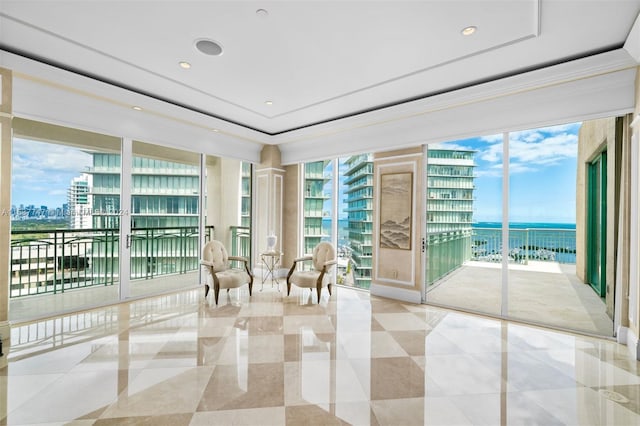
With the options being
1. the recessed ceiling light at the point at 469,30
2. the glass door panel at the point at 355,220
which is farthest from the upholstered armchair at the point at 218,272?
the recessed ceiling light at the point at 469,30

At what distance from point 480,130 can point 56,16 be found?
4799mm

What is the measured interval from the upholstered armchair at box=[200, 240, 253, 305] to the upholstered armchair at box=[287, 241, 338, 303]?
764mm

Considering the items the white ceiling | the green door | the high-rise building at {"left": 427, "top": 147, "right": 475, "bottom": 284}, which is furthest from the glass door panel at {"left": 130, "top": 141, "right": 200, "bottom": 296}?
the green door

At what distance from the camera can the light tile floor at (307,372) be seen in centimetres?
200

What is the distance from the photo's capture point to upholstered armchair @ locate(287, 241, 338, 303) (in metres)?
4.70

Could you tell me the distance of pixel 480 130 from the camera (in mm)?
4117

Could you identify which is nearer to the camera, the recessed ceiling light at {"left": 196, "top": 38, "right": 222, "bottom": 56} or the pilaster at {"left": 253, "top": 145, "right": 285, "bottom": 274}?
the recessed ceiling light at {"left": 196, "top": 38, "right": 222, "bottom": 56}

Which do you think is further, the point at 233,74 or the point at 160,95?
the point at 160,95

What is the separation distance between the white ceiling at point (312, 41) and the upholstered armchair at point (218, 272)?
244cm

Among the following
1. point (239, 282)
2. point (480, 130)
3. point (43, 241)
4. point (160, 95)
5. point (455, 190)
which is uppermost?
point (160, 95)

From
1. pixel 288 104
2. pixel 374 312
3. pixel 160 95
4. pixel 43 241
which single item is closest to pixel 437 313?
A: pixel 374 312

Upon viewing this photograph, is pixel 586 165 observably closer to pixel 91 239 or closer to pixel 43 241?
pixel 91 239

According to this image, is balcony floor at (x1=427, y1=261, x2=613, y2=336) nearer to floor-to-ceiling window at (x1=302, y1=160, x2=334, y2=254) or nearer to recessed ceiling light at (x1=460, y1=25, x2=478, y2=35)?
floor-to-ceiling window at (x1=302, y1=160, x2=334, y2=254)

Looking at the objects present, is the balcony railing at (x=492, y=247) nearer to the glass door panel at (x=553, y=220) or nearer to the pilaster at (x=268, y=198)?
the glass door panel at (x=553, y=220)
